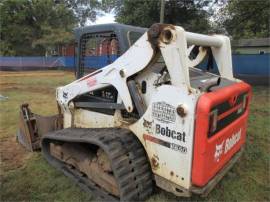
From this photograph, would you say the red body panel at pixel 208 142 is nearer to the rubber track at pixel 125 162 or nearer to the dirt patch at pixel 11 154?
the rubber track at pixel 125 162

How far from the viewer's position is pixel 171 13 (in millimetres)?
20000

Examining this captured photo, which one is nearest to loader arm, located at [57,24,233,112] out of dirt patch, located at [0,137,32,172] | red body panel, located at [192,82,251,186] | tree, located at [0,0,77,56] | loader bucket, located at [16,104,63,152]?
red body panel, located at [192,82,251,186]

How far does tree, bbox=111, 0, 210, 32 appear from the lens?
1916 cm

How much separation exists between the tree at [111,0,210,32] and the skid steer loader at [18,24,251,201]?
51.0ft

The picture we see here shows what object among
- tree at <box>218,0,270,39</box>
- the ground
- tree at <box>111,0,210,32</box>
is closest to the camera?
the ground

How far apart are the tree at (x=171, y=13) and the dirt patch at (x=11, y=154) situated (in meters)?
14.9

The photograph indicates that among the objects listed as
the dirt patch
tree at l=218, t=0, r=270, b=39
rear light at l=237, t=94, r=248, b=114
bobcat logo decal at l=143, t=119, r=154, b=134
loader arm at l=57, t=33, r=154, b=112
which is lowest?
the dirt patch

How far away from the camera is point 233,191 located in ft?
12.5

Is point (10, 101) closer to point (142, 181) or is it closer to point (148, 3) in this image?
point (142, 181)

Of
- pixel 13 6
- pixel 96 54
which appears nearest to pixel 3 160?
pixel 96 54

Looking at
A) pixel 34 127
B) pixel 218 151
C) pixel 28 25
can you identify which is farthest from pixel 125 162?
pixel 28 25

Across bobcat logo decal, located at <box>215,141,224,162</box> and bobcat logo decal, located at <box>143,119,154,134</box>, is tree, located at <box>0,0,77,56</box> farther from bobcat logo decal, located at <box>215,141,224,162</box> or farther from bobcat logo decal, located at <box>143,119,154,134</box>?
bobcat logo decal, located at <box>215,141,224,162</box>

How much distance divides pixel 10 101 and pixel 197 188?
341 inches

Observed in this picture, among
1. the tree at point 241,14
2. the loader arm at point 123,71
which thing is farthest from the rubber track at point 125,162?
the tree at point 241,14
